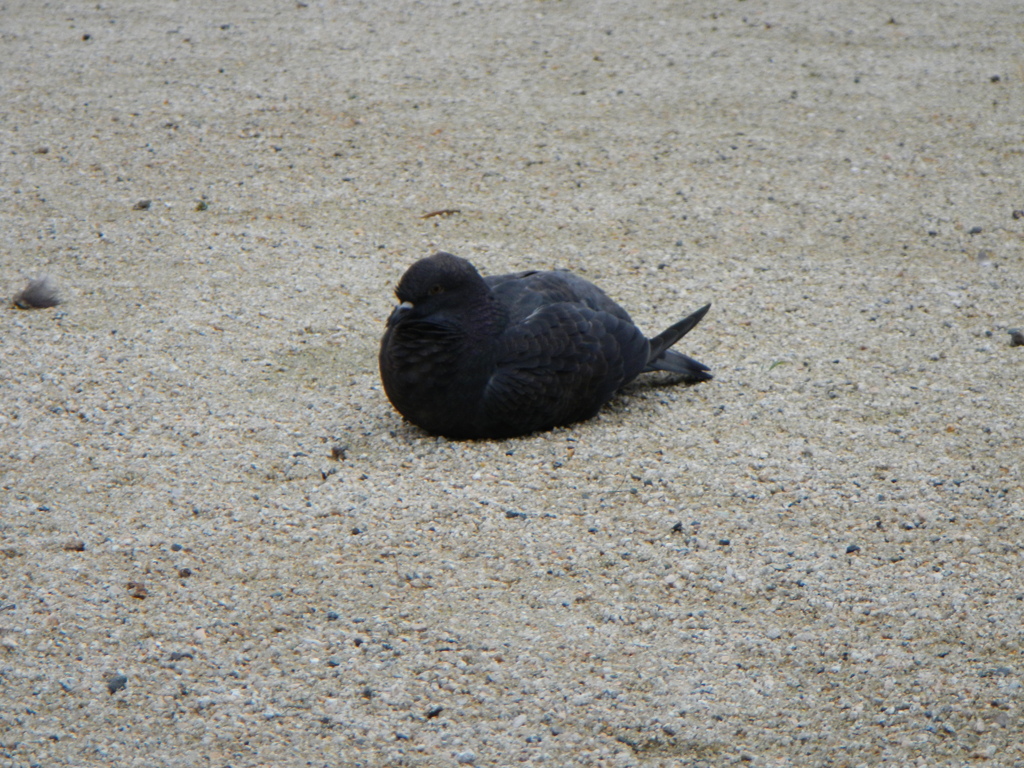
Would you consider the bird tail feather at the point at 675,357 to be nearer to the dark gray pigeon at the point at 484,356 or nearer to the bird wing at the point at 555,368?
the bird wing at the point at 555,368

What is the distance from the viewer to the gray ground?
9.81 feet

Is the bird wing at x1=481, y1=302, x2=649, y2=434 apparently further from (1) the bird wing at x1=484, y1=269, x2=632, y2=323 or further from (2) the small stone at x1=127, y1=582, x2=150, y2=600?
(2) the small stone at x1=127, y1=582, x2=150, y2=600

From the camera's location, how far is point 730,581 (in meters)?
3.50

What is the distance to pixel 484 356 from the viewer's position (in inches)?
166

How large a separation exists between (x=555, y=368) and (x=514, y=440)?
36 cm

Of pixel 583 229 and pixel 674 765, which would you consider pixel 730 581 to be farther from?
pixel 583 229

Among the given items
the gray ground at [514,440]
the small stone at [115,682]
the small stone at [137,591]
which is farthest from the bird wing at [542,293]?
the small stone at [115,682]

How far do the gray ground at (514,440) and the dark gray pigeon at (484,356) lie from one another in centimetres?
16

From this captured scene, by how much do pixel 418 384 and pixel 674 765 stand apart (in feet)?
6.32

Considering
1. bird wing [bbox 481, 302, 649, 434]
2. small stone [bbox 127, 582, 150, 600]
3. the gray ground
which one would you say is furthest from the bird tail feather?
small stone [bbox 127, 582, 150, 600]

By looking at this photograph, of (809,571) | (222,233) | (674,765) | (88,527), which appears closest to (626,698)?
(674,765)

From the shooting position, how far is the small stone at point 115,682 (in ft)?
9.79

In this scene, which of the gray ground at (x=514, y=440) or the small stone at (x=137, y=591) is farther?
the small stone at (x=137, y=591)

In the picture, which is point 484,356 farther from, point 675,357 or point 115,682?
point 115,682
